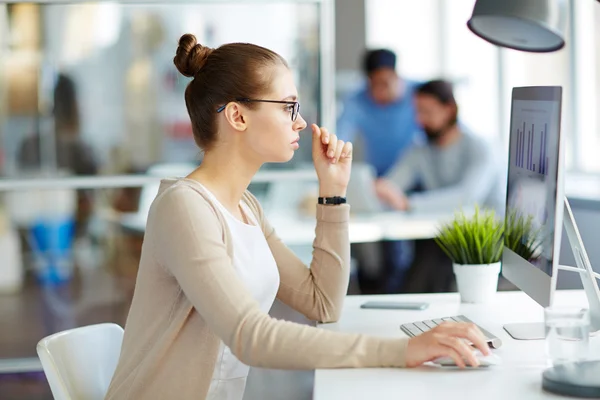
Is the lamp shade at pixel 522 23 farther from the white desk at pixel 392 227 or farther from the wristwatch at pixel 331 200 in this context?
the white desk at pixel 392 227

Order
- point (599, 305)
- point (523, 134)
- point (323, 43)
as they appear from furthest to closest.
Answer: point (323, 43) < point (523, 134) < point (599, 305)

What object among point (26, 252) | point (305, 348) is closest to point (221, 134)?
point (305, 348)

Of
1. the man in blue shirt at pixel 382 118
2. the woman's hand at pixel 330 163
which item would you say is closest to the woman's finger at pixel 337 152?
the woman's hand at pixel 330 163

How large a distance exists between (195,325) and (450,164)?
3735 mm

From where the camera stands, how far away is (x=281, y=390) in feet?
7.45

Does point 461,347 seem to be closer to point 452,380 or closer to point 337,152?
point 452,380

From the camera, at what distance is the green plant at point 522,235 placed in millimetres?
1757

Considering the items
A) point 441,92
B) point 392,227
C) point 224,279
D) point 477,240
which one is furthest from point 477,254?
point 441,92

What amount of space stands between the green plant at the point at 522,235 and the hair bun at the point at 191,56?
73 cm

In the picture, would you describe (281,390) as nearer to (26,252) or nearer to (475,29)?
(475,29)

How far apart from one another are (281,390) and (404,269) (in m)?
2.90

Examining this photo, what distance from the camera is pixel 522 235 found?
1876 millimetres

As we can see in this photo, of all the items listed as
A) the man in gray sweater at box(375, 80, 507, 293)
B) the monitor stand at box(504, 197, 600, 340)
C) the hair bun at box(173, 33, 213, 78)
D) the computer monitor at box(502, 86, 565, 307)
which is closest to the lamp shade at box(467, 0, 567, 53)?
the computer monitor at box(502, 86, 565, 307)

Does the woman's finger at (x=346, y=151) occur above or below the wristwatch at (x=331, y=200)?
above
